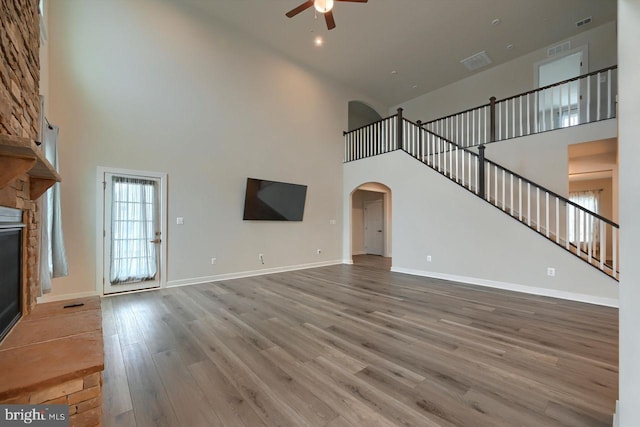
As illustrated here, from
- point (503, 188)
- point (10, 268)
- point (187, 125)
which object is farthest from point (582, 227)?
point (187, 125)

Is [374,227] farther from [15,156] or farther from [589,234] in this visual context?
[15,156]

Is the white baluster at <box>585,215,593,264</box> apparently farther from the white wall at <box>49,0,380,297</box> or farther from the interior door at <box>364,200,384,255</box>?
the interior door at <box>364,200,384,255</box>

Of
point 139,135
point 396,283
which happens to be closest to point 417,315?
point 396,283

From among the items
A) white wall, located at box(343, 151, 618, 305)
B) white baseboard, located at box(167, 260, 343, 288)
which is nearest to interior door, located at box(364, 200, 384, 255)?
white wall, located at box(343, 151, 618, 305)

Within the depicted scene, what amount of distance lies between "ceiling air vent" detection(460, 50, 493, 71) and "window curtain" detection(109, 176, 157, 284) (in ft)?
25.6

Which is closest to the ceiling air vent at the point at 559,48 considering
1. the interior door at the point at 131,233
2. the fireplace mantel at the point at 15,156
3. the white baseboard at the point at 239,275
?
the white baseboard at the point at 239,275

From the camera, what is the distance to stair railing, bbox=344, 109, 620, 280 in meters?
4.00

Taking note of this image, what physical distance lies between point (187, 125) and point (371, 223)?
6.93 m

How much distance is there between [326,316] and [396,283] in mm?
2183

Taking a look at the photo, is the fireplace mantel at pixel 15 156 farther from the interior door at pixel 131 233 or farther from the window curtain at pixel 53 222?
the interior door at pixel 131 233

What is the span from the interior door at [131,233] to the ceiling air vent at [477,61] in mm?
7703

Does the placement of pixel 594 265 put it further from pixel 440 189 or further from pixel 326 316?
pixel 326 316

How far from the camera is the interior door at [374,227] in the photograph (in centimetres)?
958

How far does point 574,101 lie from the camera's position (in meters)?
5.57
